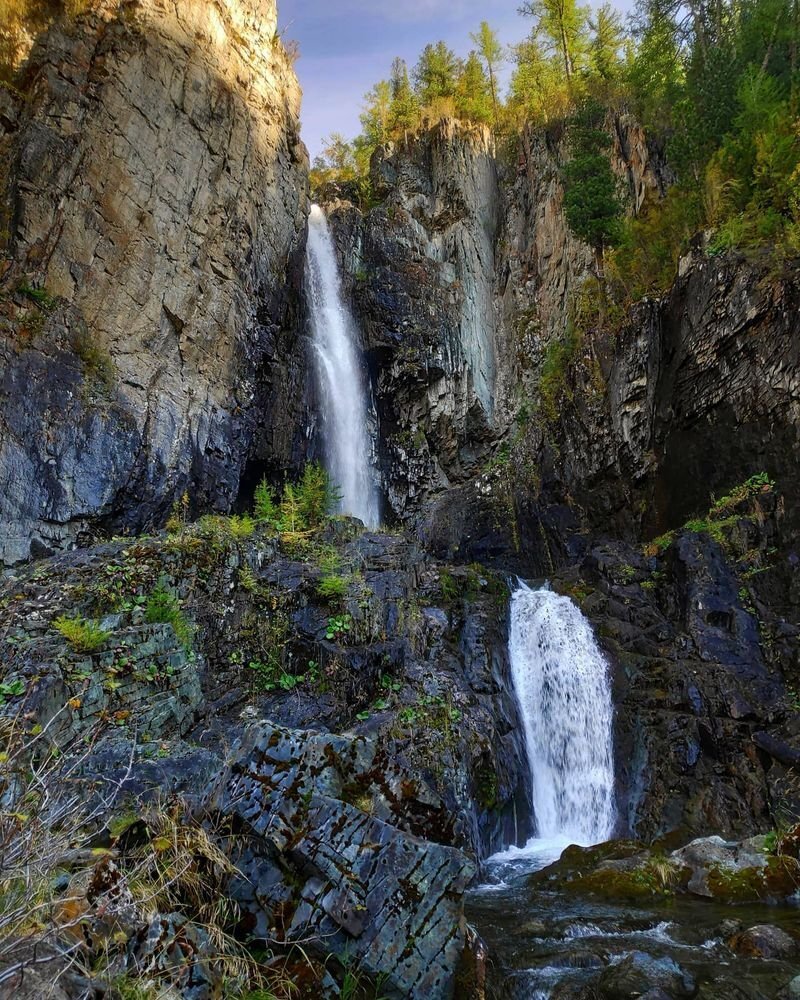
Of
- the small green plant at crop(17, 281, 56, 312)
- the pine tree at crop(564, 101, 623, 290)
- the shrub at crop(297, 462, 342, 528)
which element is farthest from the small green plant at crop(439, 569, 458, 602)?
the pine tree at crop(564, 101, 623, 290)

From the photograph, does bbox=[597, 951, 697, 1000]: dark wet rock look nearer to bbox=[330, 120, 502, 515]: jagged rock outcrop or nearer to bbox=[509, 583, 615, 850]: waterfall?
bbox=[509, 583, 615, 850]: waterfall

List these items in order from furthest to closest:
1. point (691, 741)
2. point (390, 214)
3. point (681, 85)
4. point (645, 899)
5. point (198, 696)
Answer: point (390, 214)
point (681, 85)
point (691, 741)
point (198, 696)
point (645, 899)

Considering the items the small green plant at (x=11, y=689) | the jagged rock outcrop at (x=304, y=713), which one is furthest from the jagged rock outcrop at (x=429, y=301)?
the small green plant at (x=11, y=689)

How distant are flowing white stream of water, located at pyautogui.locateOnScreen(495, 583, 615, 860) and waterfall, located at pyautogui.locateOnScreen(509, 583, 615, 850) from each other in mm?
16

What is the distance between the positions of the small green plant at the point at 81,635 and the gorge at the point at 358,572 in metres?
0.07

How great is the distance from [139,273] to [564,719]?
1484 cm

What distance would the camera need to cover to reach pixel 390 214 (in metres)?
24.2

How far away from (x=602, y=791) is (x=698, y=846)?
281 centimetres

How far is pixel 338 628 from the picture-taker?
35.7 ft

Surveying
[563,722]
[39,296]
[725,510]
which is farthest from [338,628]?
[39,296]

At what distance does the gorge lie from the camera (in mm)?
3824

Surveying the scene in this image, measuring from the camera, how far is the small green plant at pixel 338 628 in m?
10.8

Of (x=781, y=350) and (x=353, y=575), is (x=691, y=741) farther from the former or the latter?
(x=781, y=350)

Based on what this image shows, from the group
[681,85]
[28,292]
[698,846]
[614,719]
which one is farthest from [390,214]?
[698,846]
